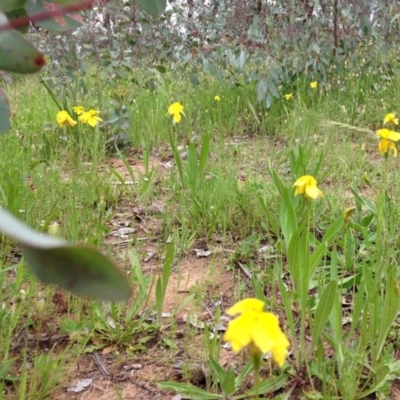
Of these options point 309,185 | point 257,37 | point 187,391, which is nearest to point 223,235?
point 309,185

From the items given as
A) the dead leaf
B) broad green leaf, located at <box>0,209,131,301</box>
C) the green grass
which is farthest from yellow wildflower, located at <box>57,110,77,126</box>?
broad green leaf, located at <box>0,209,131,301</box>

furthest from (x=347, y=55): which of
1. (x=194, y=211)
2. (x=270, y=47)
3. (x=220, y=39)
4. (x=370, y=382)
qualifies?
(x=370, y=382)

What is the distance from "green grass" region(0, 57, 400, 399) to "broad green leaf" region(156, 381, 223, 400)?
0.04 m

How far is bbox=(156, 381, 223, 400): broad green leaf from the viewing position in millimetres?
1082

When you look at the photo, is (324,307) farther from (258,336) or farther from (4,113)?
(4,113)

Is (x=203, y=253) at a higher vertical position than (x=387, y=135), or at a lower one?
lower

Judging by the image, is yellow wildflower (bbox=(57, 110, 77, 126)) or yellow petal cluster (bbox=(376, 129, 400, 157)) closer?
yellow petal cluster (bbox=(376, 129, 400, 157))

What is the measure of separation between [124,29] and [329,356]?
264cm

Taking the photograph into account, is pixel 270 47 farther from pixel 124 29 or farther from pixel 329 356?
pixel 329 356

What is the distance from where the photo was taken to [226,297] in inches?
59.6

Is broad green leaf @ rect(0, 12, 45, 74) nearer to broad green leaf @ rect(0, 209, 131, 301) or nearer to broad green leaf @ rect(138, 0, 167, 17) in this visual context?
broad green leaf @ rect(0, 209, 131, 301)

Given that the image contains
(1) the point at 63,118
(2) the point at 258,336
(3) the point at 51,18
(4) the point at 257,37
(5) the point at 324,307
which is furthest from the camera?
(4) the point at 257,37

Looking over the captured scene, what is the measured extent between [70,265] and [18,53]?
8.6 inches

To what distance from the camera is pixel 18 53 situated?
0.40 m
